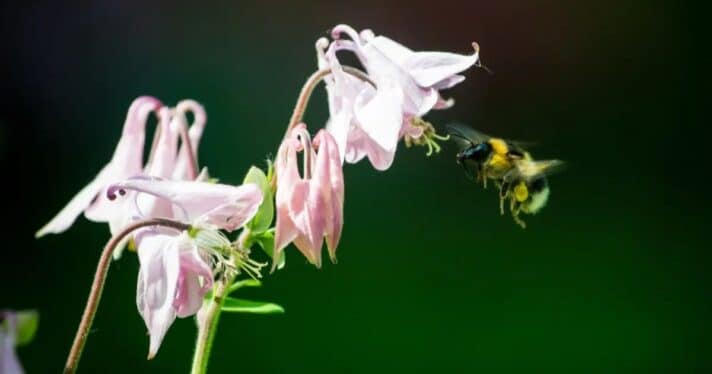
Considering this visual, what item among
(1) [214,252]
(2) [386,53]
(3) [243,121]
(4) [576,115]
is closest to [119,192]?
(1) [214,252]

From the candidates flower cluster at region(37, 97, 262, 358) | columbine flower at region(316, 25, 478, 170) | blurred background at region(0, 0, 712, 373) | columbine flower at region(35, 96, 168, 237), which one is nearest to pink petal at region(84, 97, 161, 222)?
columbine flower at region(35, 96, 168, 237)

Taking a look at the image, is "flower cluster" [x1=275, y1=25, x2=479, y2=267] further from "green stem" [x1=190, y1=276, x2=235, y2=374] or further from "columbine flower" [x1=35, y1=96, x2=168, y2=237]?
"columbine flower" [x1=35, y1=96, x2=168, y2=237]

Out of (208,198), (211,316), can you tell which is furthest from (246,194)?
(211,316)

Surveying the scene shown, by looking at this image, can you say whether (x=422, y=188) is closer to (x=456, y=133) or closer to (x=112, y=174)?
(x=456, y=133)

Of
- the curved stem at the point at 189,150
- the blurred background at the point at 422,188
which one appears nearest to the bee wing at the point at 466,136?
Result: the curved stem at the point at 189,150

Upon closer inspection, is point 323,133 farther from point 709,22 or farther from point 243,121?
point 709,22
